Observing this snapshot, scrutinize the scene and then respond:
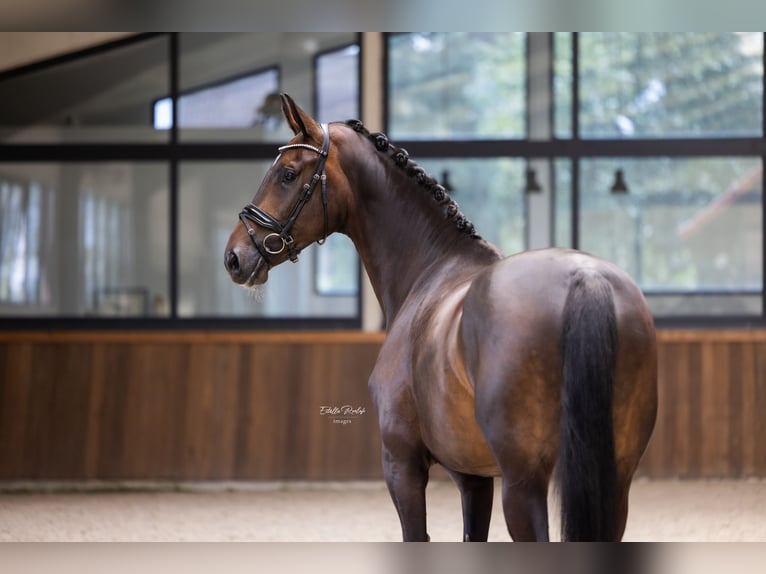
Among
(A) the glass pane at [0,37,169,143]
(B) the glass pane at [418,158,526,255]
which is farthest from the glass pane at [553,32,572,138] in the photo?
(A) the glass pane at [0,37,169,143]

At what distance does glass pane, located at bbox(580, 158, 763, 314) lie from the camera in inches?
244

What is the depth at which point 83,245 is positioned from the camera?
246 inches

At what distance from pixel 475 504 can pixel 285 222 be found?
3.13 feet

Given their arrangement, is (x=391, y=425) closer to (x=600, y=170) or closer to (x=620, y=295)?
(x=620, y=295)

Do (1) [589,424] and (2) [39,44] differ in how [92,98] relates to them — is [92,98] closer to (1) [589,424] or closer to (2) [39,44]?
(2) [39,44]

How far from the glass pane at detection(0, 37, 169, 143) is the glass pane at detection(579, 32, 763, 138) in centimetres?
272

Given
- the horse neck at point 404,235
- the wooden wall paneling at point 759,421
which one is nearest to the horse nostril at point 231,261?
the horse neck at point 404,235

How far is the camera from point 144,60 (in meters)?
6.23

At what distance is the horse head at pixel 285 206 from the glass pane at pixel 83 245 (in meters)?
3.62

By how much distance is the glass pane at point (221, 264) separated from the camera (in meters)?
6.21

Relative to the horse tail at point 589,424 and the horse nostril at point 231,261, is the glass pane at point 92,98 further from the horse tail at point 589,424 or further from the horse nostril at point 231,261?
the horse tail at point 589,424

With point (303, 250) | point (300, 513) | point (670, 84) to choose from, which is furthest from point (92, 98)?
point (670, 84)

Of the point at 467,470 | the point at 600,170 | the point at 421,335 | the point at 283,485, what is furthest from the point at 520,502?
the point at 600,170

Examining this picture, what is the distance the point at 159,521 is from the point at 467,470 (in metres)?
3.04
